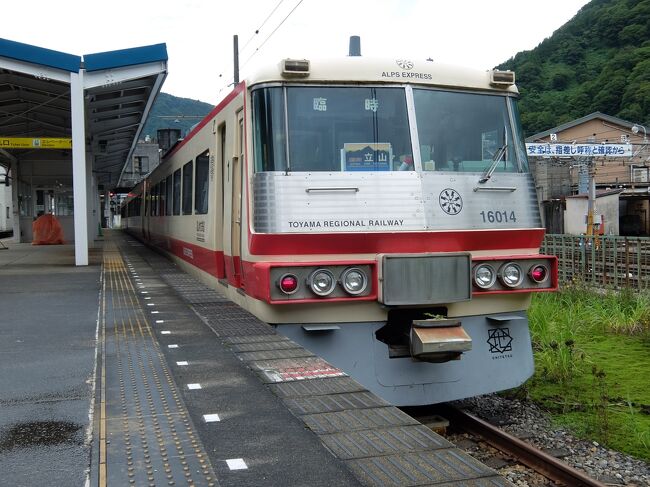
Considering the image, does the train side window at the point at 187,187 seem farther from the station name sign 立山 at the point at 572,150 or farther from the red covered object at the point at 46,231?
the station name sign 立山 at the point at 572,150

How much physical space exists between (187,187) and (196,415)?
7.78 m

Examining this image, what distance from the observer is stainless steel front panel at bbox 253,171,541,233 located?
18.6 feet

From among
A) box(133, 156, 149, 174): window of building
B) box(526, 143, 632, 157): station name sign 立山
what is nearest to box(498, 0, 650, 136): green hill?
box(526, 143, 632, 157): station name sign 立山

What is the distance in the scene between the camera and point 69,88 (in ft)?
52.1

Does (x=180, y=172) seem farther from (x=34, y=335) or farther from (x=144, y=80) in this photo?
(x=34, y=335)

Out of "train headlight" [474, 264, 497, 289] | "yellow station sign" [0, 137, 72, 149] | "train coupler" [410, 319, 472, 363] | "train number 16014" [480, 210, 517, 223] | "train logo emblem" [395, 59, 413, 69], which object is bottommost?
"train coupler" [410, 319, 472, 363]

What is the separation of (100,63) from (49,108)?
4.65 metres

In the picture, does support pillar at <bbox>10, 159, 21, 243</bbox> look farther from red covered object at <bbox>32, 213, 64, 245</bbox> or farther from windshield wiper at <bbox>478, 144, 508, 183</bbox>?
windshield wiper at <bbox>478, 144, 508, 183</bbox>

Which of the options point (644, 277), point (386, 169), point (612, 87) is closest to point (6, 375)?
point (386, 169)

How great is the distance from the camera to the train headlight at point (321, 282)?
217 inches

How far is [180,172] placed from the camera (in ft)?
40.0

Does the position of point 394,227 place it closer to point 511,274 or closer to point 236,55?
point 511,274

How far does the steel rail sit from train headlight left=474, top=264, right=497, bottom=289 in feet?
3.80

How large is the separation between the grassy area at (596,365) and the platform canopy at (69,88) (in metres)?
9.25
